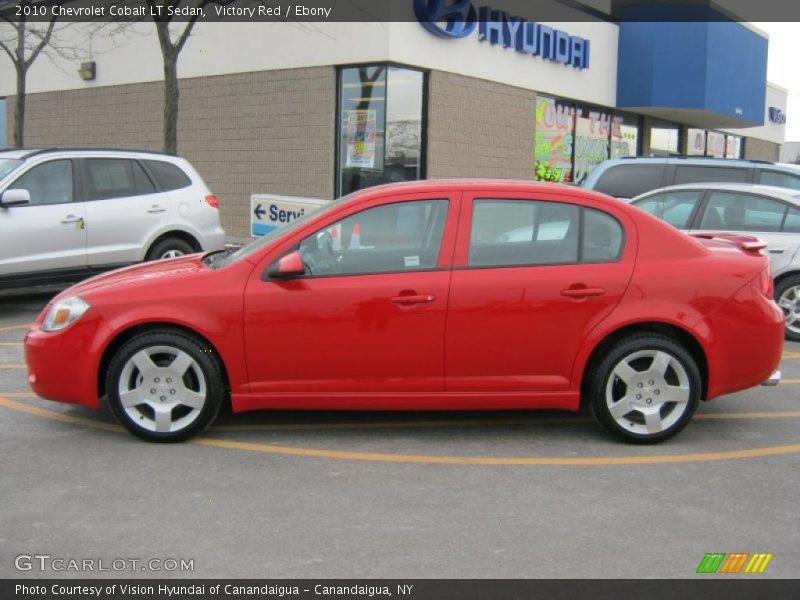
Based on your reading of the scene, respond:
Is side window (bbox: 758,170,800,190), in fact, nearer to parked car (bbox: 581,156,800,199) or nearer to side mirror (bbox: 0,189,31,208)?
parked car (bbox: 581,156,800,199)

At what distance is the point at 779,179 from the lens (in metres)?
11.5

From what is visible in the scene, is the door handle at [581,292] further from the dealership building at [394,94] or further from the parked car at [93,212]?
the dealership building at [394,94]

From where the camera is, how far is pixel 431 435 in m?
5.65

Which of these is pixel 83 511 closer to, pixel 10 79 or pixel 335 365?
pixel 335 365

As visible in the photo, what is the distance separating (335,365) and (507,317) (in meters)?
1.06

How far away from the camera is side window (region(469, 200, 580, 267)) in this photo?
5.34 metres

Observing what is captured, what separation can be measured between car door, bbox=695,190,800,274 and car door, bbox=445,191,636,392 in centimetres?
415

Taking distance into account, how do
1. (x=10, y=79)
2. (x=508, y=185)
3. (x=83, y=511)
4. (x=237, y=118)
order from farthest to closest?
1. (x=10, y=79)
2. (x=237, y=118)
3. (x=508, y=185)
4. (x=83, y=511)

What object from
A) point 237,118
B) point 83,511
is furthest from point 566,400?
point 237,118

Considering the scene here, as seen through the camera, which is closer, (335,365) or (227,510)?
(227,510)

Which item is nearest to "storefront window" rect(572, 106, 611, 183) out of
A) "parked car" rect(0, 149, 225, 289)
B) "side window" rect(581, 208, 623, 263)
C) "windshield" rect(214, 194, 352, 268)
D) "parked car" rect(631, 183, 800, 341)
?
"parked car" rect(631, 183, 800, 341)
